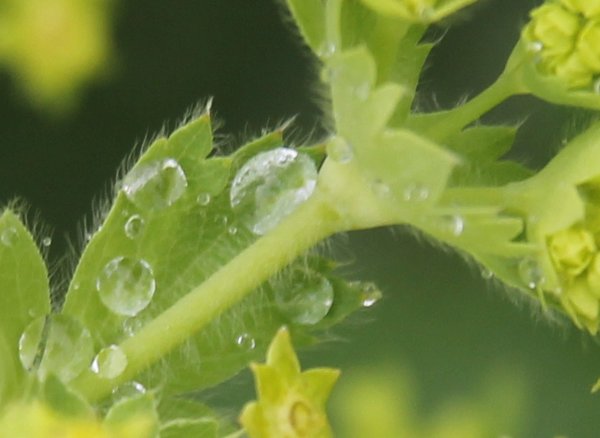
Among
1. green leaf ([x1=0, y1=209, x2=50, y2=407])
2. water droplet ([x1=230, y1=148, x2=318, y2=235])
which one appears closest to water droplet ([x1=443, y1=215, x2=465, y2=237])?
water droplet ([x1=230, y1=148, x2=318, y2=235])

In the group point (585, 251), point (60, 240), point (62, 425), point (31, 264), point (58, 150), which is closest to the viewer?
point (62, 425)

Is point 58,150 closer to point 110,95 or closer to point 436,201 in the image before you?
point 110,95

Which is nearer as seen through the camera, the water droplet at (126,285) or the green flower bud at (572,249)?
the green flower bud at (572,249)

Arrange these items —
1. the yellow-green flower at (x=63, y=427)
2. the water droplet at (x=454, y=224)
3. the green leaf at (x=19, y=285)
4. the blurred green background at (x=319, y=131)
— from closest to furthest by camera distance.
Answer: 1. the yellow-green flower at (x=63, y=427)
2. the water droplet at (x=454, y=224)
3. the green leaf at (x=19, y=285)
4. the blurred green background at (x=319, y=131)

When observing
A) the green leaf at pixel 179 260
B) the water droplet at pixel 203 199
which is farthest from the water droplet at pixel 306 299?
the water droplet at pixel 203 199

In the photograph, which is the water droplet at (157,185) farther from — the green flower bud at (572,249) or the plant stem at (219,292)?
the green flower bud at (572,249)

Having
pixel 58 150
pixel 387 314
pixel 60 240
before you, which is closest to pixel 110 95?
pixel 58 150
